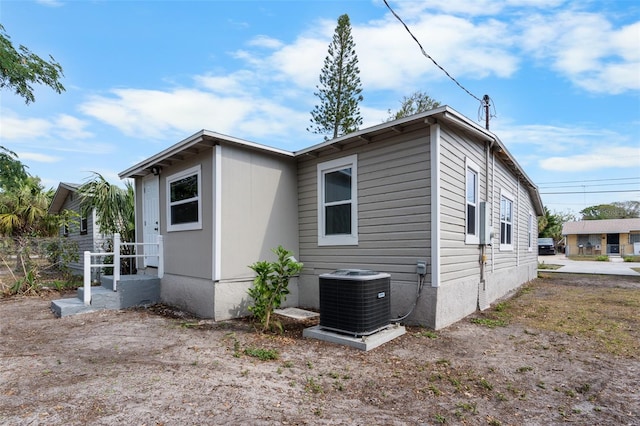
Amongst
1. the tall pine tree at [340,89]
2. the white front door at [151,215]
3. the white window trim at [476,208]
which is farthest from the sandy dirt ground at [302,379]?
the tall pine tree at [340,89]

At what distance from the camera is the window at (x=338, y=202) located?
6.36 meters

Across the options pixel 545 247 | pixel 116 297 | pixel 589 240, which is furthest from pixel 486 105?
pixel 589 240

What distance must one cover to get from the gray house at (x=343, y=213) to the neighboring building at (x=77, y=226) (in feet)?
17.4

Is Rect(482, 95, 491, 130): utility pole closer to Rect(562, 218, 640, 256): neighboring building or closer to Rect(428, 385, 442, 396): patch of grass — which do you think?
Rect(428, 385, 442, 396): patch of grass

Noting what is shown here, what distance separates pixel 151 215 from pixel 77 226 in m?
7.58

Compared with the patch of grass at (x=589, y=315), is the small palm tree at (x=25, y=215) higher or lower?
higher

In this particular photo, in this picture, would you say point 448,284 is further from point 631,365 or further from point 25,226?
point 25,226

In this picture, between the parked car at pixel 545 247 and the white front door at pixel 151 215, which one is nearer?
the white front door at pixel 151 215

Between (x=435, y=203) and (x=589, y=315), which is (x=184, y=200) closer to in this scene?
(x=435, y=203)

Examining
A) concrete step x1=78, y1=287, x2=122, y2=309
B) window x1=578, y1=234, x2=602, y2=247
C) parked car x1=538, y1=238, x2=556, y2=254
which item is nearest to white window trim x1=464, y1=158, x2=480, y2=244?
concrete step x1=78, y1=287, x2=122, y2=309

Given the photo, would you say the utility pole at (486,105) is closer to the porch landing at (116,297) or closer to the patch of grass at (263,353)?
the patch of grass at (263,353)

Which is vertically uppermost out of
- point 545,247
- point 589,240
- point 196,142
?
point 196,142

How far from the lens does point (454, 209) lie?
230 inches

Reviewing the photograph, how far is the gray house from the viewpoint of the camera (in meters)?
5.41
